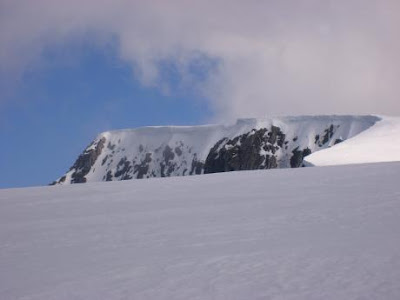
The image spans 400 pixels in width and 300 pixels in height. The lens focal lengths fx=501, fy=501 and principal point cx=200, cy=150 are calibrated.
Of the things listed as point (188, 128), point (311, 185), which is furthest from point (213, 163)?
point (311, 185)

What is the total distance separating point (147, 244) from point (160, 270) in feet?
4.56

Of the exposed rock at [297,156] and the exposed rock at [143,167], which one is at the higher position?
the exposed rock at [297,156]

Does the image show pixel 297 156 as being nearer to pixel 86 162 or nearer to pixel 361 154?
pixel 86 162

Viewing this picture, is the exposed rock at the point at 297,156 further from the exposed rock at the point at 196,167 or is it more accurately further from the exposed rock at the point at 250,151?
the exposed rock at the point at 196,167

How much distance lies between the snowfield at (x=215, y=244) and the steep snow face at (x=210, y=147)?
9424 cm

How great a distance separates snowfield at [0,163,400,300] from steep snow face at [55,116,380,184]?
94.2m

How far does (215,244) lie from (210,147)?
128 m

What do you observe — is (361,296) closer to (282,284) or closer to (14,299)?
(282,284)

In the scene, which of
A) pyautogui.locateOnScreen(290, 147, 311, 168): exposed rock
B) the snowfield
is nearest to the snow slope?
the snowfield

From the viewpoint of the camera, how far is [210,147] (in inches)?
5290

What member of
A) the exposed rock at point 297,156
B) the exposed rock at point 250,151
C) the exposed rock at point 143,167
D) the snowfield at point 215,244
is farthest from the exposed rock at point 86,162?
the snowfield at point 215,244

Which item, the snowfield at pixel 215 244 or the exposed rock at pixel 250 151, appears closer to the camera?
the snowfield at pixel 215 244

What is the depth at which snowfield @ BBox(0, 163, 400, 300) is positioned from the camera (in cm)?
427

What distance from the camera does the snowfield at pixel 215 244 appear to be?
4273 millimetres
